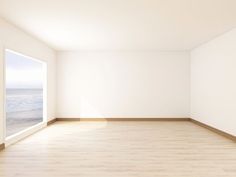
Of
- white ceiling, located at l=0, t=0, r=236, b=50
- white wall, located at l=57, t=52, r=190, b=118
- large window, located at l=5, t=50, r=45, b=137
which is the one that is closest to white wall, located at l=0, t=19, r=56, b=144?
white ceiling, located at l=0, t=0, r=236, b=50

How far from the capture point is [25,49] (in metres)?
5.88

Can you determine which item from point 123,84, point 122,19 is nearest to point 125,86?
point 123,84

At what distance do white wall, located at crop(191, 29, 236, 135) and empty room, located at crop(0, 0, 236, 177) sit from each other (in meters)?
0.03

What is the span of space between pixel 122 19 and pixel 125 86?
13.9 feet

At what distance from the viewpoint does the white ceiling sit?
13.0 ft

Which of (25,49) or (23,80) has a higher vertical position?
(25,49)

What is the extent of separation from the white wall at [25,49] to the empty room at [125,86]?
0.03m

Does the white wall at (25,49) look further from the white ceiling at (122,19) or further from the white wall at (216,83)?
the white wall at (216,83)

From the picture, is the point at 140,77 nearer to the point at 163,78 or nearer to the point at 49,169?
the point at 163,78

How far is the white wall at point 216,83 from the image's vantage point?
5.55m

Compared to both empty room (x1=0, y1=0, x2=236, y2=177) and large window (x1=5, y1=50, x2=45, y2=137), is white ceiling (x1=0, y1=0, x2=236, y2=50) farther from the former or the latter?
large window (x1=5, y1=50, x2=45, y2=137)

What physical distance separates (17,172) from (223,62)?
525cm

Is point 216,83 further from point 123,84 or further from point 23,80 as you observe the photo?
point 23,80

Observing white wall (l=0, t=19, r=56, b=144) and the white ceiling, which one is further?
white wall (l=0, t=19, r=56, b=144)
